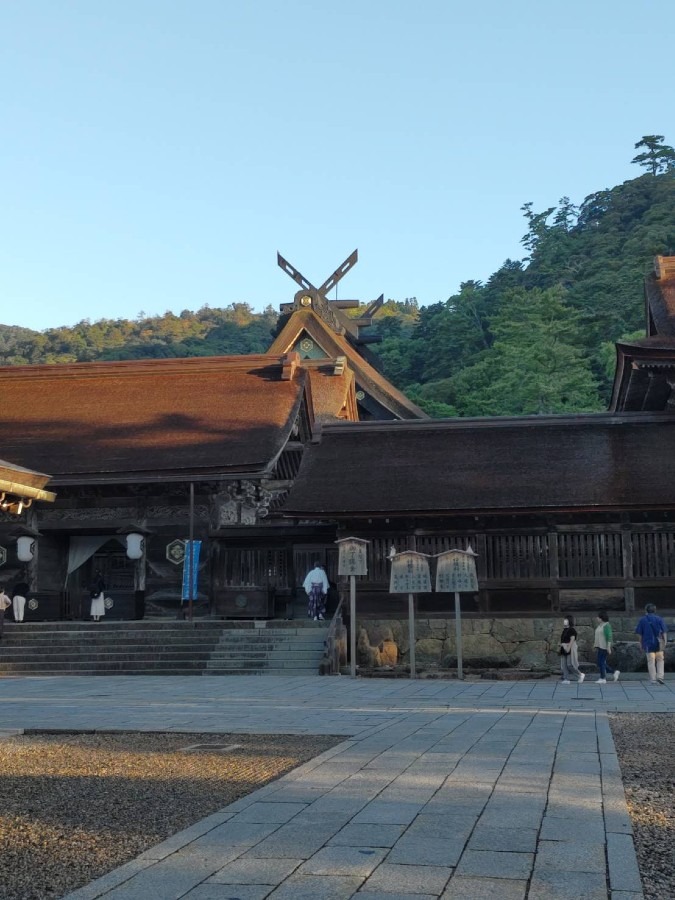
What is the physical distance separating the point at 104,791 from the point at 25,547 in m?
19.5

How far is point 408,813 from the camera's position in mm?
6336

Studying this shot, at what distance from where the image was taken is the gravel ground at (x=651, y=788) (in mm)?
5207

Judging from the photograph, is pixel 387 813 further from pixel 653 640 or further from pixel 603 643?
pixel 603 643

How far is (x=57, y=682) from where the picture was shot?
18453 millimetres

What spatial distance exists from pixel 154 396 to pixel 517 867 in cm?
2682

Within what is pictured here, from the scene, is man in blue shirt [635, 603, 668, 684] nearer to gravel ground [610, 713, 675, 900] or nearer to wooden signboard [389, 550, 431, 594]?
wooden signboard [389, 550, 431, 594]

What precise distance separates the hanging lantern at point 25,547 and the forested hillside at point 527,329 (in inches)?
1132

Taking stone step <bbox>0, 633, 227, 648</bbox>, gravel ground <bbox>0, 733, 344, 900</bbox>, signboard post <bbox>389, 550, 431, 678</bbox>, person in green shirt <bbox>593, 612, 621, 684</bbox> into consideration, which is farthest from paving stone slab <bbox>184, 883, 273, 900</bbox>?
stone step <bbox>0, 633, 227, 648</bbox>

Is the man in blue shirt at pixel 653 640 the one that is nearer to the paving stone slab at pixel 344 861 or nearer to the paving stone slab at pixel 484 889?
the paving stone slab at pixel 344 861

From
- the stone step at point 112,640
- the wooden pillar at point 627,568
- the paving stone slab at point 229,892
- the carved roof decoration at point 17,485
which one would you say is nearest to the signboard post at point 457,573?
the wooden pillar at point 627,568

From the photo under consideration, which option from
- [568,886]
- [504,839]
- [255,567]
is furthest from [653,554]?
[568,886]

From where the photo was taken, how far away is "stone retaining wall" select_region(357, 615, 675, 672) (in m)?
20.7

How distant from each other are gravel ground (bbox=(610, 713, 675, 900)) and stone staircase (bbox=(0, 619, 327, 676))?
31.2ft

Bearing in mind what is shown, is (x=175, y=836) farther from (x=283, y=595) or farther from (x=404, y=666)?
(x=283, y=595)
